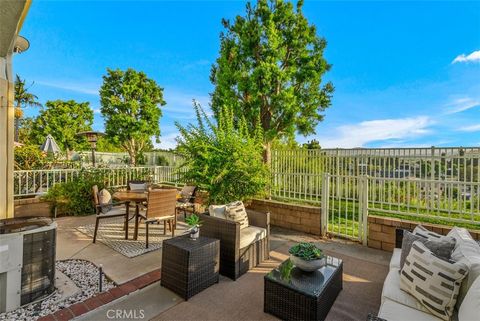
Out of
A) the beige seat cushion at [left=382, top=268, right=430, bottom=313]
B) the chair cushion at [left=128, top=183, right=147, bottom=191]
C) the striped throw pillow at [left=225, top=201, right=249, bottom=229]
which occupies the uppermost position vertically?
the chair cushion at [left=128, top=183, right=147, bottom=191]

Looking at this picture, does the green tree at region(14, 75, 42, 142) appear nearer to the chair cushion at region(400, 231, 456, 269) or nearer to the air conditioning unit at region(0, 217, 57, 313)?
the air conditioning unit at region(0, 217, 57, 313)

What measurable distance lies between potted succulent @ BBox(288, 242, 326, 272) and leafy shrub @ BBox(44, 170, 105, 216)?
6192mm

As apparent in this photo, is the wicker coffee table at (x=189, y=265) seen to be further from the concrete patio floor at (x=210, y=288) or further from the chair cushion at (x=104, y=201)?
the chair cushion at (x=104, y=201)

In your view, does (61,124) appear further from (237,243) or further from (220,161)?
(237,243)

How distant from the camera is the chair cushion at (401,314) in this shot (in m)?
1.66

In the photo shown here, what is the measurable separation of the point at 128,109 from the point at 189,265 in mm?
12978

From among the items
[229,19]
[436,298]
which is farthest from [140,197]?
[229,19]

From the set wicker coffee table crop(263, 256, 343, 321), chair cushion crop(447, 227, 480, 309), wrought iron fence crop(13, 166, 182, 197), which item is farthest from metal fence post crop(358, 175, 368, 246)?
wrought iron fence crop(13, 166, 182, 197)

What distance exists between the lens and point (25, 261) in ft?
7.60

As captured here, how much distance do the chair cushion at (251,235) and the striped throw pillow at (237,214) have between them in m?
0.11

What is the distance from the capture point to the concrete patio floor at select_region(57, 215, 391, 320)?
226 centimetres

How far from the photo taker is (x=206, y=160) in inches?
184

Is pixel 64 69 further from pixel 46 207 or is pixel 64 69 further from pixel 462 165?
pixel 462 165

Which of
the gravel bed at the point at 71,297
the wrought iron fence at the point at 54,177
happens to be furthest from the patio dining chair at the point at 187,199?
the gravel bed at the point at 71,297
